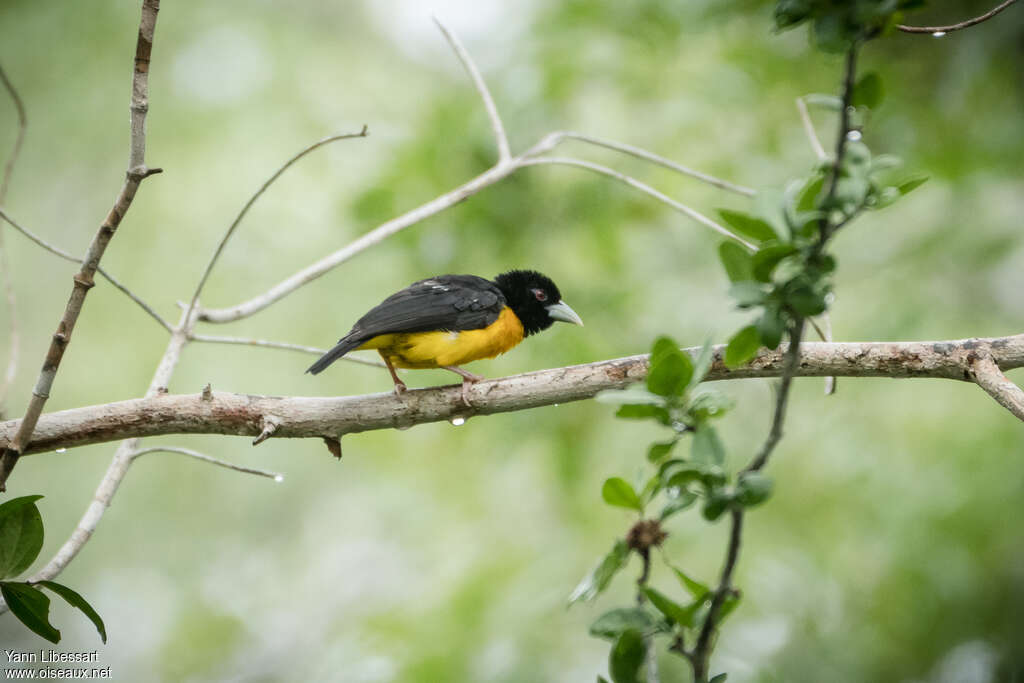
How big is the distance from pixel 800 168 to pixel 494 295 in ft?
8.89

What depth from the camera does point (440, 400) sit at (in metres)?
3.16

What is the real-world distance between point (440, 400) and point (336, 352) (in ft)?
2.33

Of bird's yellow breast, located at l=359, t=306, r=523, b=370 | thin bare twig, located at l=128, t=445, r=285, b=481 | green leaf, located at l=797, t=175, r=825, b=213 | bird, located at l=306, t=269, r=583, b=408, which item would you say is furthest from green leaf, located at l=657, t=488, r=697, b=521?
bird's yellow breast, located at l=359, t=306, r=523, b=370

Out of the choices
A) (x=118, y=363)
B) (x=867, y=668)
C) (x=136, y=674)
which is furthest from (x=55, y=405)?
(x=867, y=668)

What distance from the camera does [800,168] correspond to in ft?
19.4

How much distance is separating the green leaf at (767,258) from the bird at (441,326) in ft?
7.71

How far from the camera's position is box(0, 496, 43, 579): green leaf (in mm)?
2131

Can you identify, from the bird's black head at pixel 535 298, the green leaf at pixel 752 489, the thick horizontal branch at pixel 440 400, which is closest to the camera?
the green leaf at pixel 752 489

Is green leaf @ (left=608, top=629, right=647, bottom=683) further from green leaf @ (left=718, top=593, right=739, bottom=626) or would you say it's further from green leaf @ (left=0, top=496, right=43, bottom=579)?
green leaf @ (left=0, top=496, right=43, bottom=579)

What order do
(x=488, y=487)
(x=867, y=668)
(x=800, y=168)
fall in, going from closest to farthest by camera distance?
1. (x=867, y=668)
2. (x=800, y=168)
3. (x=488, y=487)

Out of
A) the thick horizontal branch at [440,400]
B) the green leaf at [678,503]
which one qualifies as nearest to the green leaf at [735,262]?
the green leaf at [678,503]

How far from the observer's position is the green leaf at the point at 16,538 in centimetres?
213

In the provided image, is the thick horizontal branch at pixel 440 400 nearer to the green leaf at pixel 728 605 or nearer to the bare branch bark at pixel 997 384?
the bare branch bark at pixel 997 384

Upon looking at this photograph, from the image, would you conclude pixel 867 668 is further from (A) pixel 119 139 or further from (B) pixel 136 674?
(A) pixel 119 139
